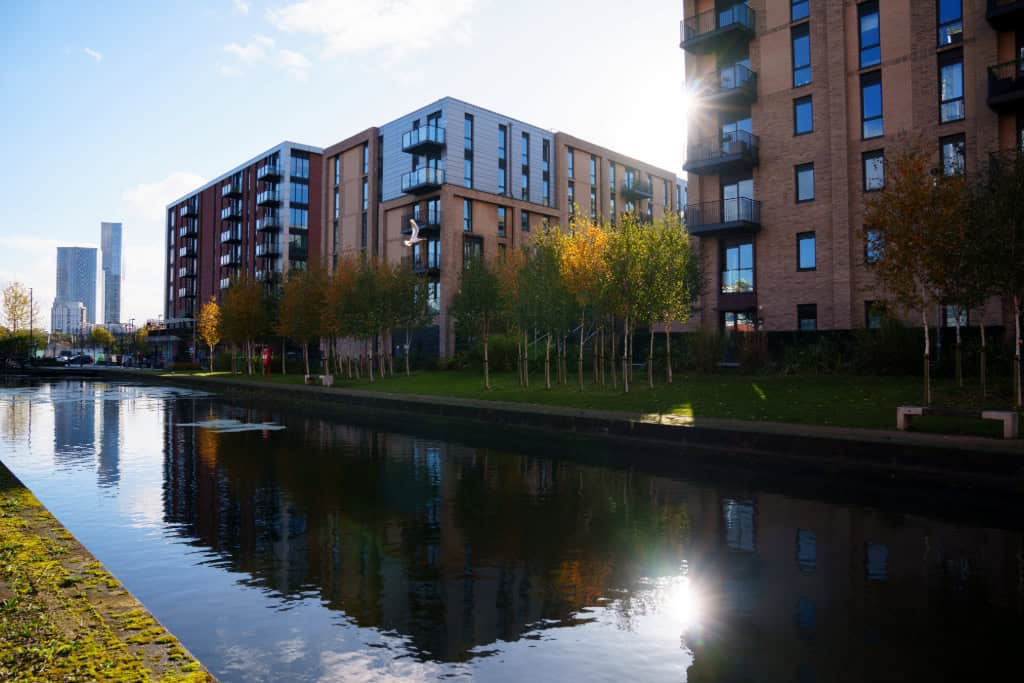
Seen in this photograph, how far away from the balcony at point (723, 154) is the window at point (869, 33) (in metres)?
5.01

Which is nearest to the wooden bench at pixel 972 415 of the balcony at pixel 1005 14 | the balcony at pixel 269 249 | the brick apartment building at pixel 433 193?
the balcony at pixel 1005 14

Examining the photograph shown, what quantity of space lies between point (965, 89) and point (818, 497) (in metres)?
22.6

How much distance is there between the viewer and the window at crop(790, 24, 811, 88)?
29.7 m

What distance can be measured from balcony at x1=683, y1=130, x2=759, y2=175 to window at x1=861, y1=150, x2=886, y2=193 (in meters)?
4.38

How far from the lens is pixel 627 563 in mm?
6645

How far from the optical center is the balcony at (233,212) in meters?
77.4

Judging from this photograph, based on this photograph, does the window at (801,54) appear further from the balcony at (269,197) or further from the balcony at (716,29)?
the balcony at (269,197)

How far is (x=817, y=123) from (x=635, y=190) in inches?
1443

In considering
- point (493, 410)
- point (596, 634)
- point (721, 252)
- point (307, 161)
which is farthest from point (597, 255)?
point (307, 161)

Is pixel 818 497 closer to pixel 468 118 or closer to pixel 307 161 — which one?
pixel 468 118

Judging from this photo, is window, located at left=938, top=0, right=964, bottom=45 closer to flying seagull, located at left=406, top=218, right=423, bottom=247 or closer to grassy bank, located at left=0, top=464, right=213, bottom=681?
grassy bank, located at left=0, top=464, right=213, bottom=681

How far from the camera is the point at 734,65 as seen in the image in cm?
3097

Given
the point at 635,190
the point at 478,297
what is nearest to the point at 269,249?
the point at 635,190

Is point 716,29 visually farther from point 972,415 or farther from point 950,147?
point 972,415
